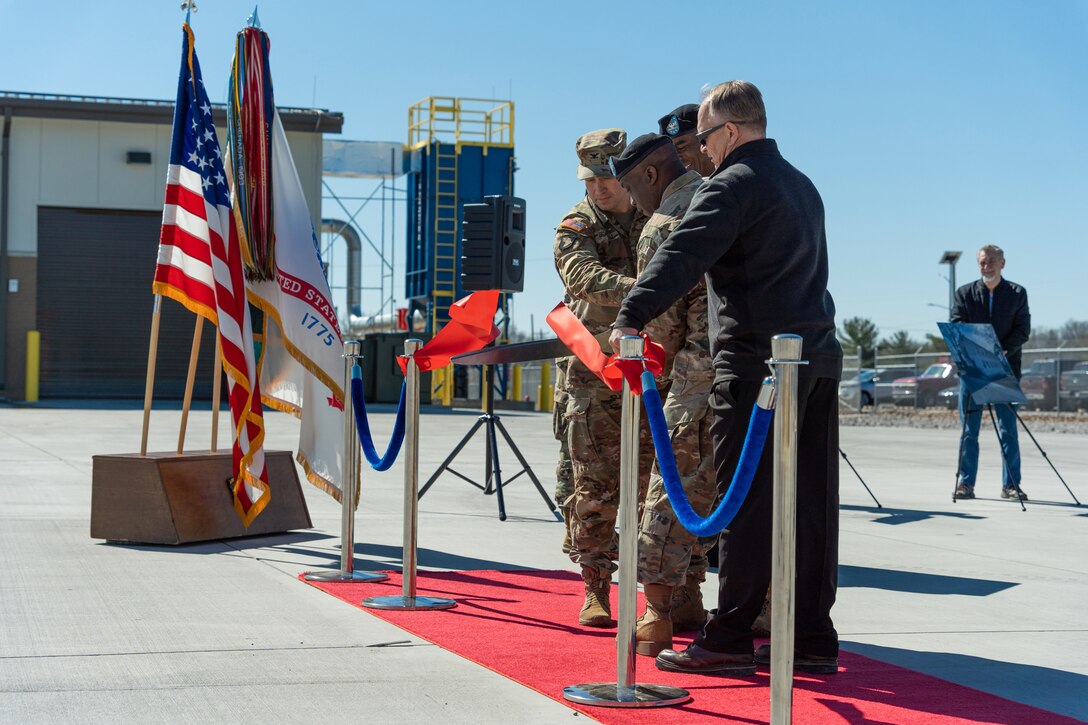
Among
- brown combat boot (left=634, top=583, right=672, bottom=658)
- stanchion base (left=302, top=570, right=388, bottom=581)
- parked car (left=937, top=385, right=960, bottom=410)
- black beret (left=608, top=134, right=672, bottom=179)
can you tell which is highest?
black beret (left=608, top=134, right=672, bottom=179)

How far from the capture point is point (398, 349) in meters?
29.8

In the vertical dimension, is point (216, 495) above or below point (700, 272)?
below

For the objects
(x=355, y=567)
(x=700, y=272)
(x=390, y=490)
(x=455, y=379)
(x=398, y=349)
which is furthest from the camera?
(x=455, y=379)

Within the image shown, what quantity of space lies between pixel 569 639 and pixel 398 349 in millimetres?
25365

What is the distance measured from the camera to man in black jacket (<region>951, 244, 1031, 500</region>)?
10375 millimetres

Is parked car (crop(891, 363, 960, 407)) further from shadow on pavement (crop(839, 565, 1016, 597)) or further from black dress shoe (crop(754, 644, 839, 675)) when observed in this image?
black dress shoe (crop(754, 644, 839, 675))

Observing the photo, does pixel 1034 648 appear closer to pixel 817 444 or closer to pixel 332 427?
pixel 817 444

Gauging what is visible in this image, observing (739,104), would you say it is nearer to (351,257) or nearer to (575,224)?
(575,224)

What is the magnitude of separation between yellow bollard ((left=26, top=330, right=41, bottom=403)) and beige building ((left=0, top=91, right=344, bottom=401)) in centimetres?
72

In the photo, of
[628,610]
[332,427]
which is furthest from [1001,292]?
[628,610]

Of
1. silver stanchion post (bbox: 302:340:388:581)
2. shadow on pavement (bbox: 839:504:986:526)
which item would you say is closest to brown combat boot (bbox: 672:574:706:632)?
silver stanchion post (bbox: 302:340:388:581)

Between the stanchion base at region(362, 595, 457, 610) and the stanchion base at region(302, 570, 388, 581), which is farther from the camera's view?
the stanchion base at region(302, 570, 388, 581)

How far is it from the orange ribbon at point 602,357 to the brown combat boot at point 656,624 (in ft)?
2.79

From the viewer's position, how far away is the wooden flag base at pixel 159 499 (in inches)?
272
